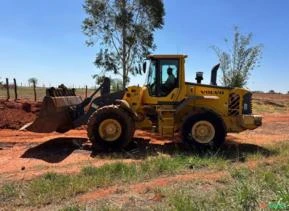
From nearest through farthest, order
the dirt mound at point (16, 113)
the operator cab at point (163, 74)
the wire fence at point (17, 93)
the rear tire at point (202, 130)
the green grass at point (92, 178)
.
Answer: the green grass at point (92, 178) → the rear tire at point (202, 130) → the operator cab at point (163, 74) → the dirt mound at point (16, 113) → the wire fence at point (17, 93)

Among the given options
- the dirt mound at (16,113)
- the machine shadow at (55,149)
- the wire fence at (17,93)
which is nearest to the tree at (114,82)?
the wire fence at (17,93)

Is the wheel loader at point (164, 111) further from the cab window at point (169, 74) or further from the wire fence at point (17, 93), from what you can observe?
the wire fence at point (17, 93)

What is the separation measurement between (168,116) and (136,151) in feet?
4.61

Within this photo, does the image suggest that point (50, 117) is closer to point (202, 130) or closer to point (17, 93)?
point (202, 130)

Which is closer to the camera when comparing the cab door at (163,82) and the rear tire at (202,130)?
the rear tire at (202,130)

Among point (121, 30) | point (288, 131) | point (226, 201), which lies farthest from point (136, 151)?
point (121, 30)

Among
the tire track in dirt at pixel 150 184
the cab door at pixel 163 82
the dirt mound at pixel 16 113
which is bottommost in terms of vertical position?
the tire track in dirt at pixel 150 184

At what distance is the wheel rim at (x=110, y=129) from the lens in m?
14.9

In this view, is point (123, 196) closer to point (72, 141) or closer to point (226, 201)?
point (226, 201)

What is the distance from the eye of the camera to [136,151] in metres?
15.0

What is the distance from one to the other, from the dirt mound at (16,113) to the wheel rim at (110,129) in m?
6.32

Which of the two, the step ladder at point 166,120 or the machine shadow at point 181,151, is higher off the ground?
the step ladder at point 166,120

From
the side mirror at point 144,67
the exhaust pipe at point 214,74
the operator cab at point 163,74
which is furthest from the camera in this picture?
the exhaust pipe at point 214,74

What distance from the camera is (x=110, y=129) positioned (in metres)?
14.9
